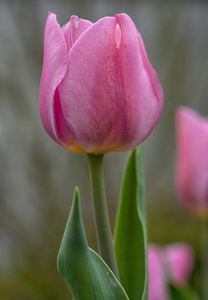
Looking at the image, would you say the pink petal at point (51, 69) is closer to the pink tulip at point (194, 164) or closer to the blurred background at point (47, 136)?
the pink tulip at point (194, 164)

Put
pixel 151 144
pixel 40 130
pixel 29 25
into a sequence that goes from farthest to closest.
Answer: pixel 151 144 → pixel 40 130 → pixel 29 25

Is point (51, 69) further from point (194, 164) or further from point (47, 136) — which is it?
point (47, 136)

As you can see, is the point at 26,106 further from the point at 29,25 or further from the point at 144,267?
the point at 144,267

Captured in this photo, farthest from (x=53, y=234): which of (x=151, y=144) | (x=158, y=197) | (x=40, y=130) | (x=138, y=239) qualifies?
(x=138, y=239)

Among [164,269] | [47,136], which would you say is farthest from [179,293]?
[47,136]

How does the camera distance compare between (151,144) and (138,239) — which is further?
(151,144)

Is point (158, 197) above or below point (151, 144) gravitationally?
below

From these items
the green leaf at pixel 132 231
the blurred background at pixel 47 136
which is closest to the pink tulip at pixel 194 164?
the green leaf at pixel 132 231

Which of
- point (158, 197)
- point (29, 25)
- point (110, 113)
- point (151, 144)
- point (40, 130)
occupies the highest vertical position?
point (110, 113)

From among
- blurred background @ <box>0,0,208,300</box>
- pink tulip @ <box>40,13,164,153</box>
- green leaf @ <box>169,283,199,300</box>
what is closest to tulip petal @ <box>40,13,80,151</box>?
pink tulip @ <box>40,13,164,153</box>
